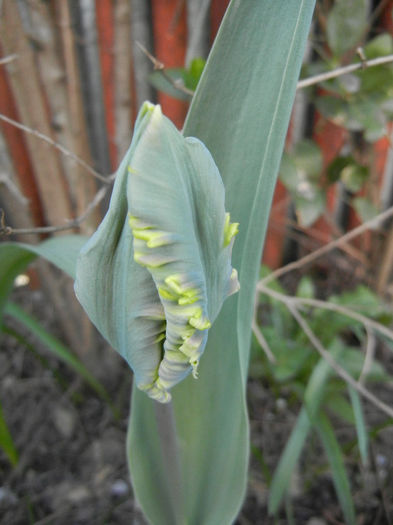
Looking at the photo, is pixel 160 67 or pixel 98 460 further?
pixel 98 460

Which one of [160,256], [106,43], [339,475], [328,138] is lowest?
[339,475]

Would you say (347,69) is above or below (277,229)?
above

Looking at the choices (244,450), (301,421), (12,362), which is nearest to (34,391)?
(12,362)

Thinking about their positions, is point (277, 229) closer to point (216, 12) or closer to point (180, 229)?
point (216, 12)

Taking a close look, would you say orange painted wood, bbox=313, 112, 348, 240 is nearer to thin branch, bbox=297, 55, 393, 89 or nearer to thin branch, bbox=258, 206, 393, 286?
thin branch, bbox=258, 206, 393, 286

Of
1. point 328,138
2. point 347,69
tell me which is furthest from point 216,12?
point 347,69
